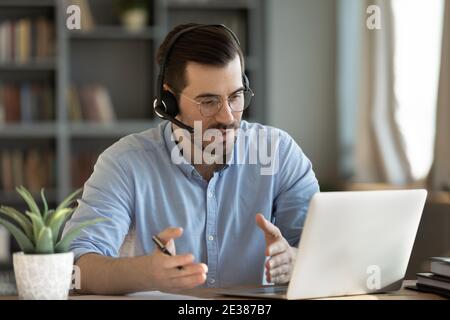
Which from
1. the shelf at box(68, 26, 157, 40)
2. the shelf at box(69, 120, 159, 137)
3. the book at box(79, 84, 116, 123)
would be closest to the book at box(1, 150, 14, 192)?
the shelf at box(69, 120, 159, 137)

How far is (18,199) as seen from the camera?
4.49 metres

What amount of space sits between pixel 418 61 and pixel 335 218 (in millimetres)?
2481

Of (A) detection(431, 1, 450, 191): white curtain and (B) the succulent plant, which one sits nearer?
(B) the succulent plant

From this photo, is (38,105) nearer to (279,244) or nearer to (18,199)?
(18,199)

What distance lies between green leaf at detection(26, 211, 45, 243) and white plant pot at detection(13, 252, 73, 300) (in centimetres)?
3

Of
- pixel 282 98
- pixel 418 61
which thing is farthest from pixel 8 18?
pixel 418 61

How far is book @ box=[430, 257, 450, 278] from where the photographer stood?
1.43m

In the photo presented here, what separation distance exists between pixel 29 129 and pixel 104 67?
571mm

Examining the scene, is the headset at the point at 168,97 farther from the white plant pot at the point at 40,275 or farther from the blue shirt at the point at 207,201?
the white plant pot at the point at 40,275

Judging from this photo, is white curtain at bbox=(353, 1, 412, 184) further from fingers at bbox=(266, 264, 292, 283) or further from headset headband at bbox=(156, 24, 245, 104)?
fingers at bbox=(266, 264, 292, 283)

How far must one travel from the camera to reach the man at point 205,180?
1.70 m

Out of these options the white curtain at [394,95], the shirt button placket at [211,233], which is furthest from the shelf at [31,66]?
the shirt button placket at [211,233]

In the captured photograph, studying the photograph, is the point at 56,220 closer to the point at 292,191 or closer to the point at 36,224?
the point at 36,224

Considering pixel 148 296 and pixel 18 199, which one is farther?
pixel 18 199
